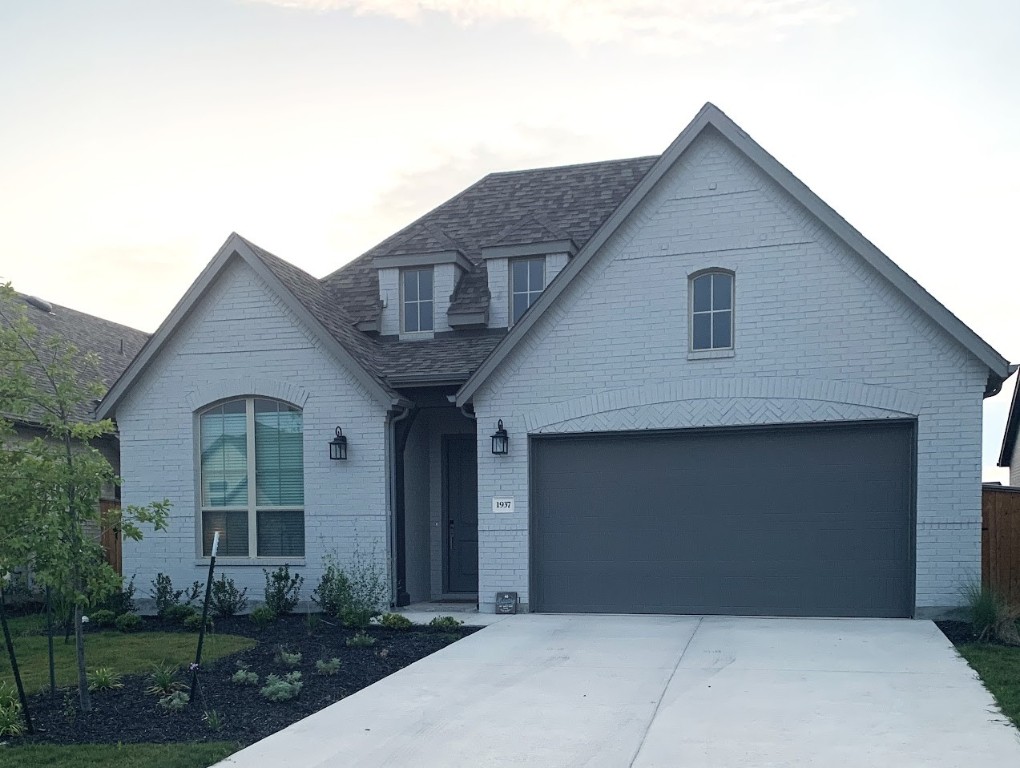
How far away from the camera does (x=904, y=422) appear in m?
12.1

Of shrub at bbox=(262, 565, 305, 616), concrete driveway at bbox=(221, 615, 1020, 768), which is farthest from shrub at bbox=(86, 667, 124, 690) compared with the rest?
shrub at bbox=(262, 565, 305, 616)

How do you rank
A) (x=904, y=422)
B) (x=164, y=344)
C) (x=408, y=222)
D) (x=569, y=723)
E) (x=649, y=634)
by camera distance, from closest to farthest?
(x=569, y=723)
(x=649, y=634)
(x=904, y=422)
(x=164, y=344)
(x=408, y=222)

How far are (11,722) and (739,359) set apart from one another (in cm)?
928

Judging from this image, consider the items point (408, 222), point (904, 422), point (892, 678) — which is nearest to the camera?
point (892, 678)

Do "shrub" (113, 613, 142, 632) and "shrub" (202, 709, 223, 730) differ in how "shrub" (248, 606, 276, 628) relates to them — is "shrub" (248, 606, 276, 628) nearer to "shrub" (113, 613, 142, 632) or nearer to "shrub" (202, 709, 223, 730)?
"shrub" (113, 613, 142, 632)

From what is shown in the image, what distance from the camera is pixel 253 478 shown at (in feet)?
48.2

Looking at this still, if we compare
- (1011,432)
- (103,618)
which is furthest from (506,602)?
(1011,432)

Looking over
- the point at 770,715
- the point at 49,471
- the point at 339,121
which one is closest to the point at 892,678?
the point at 770,715

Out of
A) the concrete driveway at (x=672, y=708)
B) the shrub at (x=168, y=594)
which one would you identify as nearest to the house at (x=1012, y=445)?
the concrete driveway at (x=672, y=708)

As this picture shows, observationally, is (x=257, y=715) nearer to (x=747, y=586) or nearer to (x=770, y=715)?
(x=770, y=715)

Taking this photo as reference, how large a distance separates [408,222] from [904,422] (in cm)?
1022

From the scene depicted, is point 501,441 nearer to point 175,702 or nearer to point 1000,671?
point 175,702

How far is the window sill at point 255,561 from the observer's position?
47.1 feet

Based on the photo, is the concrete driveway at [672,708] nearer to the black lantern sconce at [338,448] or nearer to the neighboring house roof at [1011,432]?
the black lantern sconce at [338,448]
